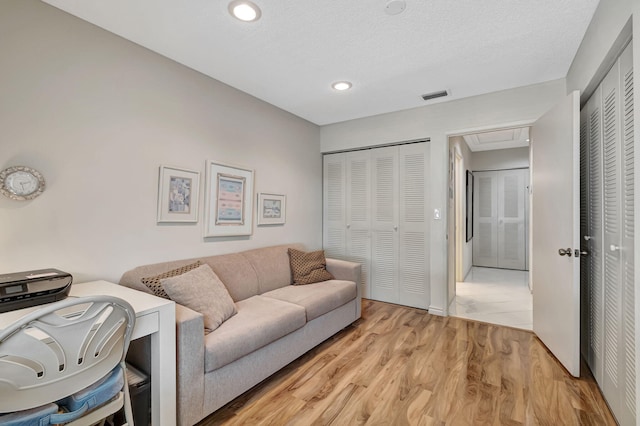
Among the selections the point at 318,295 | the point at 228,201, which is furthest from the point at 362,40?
the point at 318,295

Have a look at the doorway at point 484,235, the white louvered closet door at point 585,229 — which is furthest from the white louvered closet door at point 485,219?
the white louvered closet door at point 585,229

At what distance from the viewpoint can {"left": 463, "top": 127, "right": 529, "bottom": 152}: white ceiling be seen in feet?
15.4

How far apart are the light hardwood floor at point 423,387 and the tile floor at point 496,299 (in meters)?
0.49

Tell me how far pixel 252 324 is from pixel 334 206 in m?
2.45

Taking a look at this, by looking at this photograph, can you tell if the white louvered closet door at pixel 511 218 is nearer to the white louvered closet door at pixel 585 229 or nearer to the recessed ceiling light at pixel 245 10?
the white louvered closet door at pixel 585 229

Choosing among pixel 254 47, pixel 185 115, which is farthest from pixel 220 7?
pixel 185 115

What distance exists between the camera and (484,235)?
20.7 ft

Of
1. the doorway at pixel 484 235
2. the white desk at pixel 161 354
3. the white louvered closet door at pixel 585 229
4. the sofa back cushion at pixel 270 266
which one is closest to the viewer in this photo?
the white desk at pixel 161 354

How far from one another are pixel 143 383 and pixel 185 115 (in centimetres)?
196

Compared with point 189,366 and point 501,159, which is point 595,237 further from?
point 501,159

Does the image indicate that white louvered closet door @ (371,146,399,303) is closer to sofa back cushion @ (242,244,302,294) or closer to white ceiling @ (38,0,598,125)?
white ceiling @ (38,0,598,125)

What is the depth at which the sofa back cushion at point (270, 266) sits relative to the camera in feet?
9.13

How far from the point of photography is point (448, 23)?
1.89 m

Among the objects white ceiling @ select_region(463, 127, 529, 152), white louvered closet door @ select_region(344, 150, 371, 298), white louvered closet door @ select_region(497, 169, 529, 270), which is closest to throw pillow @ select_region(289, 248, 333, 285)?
white louvered closet door @ select_region(344, 150, 371, 298)
